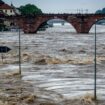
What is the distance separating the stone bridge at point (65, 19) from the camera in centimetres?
14500

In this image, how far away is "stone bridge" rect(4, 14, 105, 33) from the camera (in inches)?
5709

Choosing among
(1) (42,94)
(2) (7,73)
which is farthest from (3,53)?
(1) (42,94)

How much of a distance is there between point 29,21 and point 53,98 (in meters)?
116

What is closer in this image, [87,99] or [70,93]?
[87,99]

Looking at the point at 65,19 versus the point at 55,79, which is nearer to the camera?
the point at 55,79

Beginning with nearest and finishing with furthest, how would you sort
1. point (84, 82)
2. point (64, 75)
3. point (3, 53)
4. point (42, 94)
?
point (42, 94), point (84, 82), point (64, 75), point (3, 53)

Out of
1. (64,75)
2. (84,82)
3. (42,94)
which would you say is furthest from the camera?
(64,75)

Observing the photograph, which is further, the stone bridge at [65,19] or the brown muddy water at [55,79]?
the stone bridge at [65,19]

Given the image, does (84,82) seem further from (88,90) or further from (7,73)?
(7,73)

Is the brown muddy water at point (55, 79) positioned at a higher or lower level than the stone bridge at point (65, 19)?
lower

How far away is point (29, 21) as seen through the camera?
150 m

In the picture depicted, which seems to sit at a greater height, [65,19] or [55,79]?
[65,19]

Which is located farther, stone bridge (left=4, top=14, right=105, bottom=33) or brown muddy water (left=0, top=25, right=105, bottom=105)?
stone bridge (left=4, top=14, right=105, bottom=33)

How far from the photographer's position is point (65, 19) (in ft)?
481
